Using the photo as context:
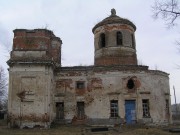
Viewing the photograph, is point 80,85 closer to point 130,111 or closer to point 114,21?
point 130,111

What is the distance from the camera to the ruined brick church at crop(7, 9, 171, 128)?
2058 cm

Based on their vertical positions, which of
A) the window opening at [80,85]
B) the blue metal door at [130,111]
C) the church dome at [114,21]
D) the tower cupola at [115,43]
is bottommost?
the blue metal door at [130,111]

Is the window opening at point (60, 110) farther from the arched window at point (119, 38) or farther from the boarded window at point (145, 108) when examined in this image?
the arched window at point (119, 38)

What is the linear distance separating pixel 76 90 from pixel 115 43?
5.65 metres

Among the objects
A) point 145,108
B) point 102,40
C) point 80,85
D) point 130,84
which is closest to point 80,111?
point 80,85

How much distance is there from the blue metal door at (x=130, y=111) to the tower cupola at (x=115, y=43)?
12.5ft

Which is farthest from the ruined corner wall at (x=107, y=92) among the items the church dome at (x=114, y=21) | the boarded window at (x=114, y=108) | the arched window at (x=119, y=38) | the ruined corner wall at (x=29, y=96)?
the church dome at (x=114, y=21)

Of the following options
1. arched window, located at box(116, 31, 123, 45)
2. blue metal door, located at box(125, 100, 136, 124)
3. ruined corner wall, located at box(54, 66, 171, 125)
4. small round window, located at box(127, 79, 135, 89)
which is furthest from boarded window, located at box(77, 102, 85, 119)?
arched window, located at box(116, 31, 123, 45)

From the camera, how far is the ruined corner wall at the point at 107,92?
21875 millimetres

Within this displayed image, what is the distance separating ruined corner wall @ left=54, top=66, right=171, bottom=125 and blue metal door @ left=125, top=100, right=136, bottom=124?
229mm

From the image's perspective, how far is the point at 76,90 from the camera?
22.5m

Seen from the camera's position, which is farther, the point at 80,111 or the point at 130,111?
the point at 80,111

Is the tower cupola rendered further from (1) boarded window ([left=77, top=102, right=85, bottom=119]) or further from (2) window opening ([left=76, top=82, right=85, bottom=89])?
(1) boarded window ([left=77, top=102, right=85, bottom=119])

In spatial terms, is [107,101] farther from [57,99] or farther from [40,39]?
[40,39]
